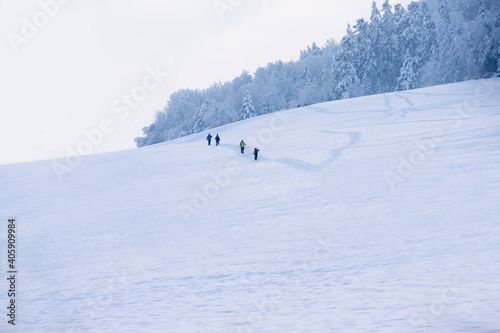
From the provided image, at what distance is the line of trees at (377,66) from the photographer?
3766 cm

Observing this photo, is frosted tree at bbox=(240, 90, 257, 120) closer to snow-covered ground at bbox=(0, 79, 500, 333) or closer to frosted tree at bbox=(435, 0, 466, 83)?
frosted tree at bbox=(435, 0, 466, 83)

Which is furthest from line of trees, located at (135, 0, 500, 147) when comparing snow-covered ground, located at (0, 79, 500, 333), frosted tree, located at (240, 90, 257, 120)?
snow-covered ground, located at (0, 79, 500, 333)

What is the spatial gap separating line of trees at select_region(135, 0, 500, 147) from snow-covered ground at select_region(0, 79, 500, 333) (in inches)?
934

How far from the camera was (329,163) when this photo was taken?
16312mm

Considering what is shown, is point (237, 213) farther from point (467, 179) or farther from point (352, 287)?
point (467, 179)

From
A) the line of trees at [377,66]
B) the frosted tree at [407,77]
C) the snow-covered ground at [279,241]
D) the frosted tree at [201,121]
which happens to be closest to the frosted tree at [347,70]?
the line of trees at [377,66]

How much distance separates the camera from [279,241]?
8.84 meters

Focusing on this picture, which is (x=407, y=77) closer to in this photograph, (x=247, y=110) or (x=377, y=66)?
(x=377, y=66)

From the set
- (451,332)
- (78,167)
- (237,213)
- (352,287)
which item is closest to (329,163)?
(237,213)

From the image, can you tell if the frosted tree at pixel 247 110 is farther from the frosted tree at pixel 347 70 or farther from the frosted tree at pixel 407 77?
the frosted tree at pixel 407 77

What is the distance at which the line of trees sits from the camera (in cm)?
3766

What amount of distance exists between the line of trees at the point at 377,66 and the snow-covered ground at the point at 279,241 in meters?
23.7

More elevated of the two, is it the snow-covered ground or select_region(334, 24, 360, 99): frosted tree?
select_region(334, 24, 360, 99): frosted tree

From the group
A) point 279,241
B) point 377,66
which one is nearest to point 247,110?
point 377,66
